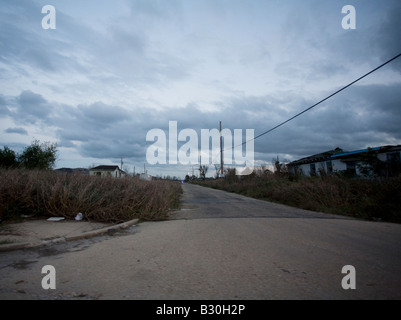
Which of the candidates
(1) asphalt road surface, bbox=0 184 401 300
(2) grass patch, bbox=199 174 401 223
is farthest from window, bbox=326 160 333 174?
(1) asphalt road surface, bbox=0 184 401 300

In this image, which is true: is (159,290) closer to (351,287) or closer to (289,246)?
(351,287)

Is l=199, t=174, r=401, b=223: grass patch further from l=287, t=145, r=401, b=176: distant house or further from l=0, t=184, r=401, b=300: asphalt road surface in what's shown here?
l=0, t=184, r=401, b=300: asphalt road surface

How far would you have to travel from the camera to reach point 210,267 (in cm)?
372

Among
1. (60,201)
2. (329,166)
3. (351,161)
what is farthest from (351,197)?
(329,166)

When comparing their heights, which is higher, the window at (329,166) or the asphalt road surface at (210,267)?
the window at (329,166)

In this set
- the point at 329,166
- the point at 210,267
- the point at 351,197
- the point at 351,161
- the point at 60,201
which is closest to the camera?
the point at 210,267

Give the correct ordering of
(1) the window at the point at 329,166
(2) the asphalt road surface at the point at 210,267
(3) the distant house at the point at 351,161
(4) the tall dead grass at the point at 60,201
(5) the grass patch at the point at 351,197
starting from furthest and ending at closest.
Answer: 1. (1) the window at the point at 329,166
2. (3) the distant house at the point at 351,161
3. (5) the grass patch at the point at 351,197
4. (4) the tall dead grass at the point at 60,201
5. (2) the asphalt road surface at the point at 210,267

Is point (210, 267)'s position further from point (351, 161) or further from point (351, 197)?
point (351, 161)

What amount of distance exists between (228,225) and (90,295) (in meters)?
5.13

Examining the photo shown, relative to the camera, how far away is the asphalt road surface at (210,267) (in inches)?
114

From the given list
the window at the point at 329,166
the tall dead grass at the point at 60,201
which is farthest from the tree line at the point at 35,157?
the window at the point at 329,166

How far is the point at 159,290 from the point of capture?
2.93 metres

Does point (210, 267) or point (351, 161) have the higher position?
point (351, 161)

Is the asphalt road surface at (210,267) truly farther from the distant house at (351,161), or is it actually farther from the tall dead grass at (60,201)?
the distant house at (351,161)
